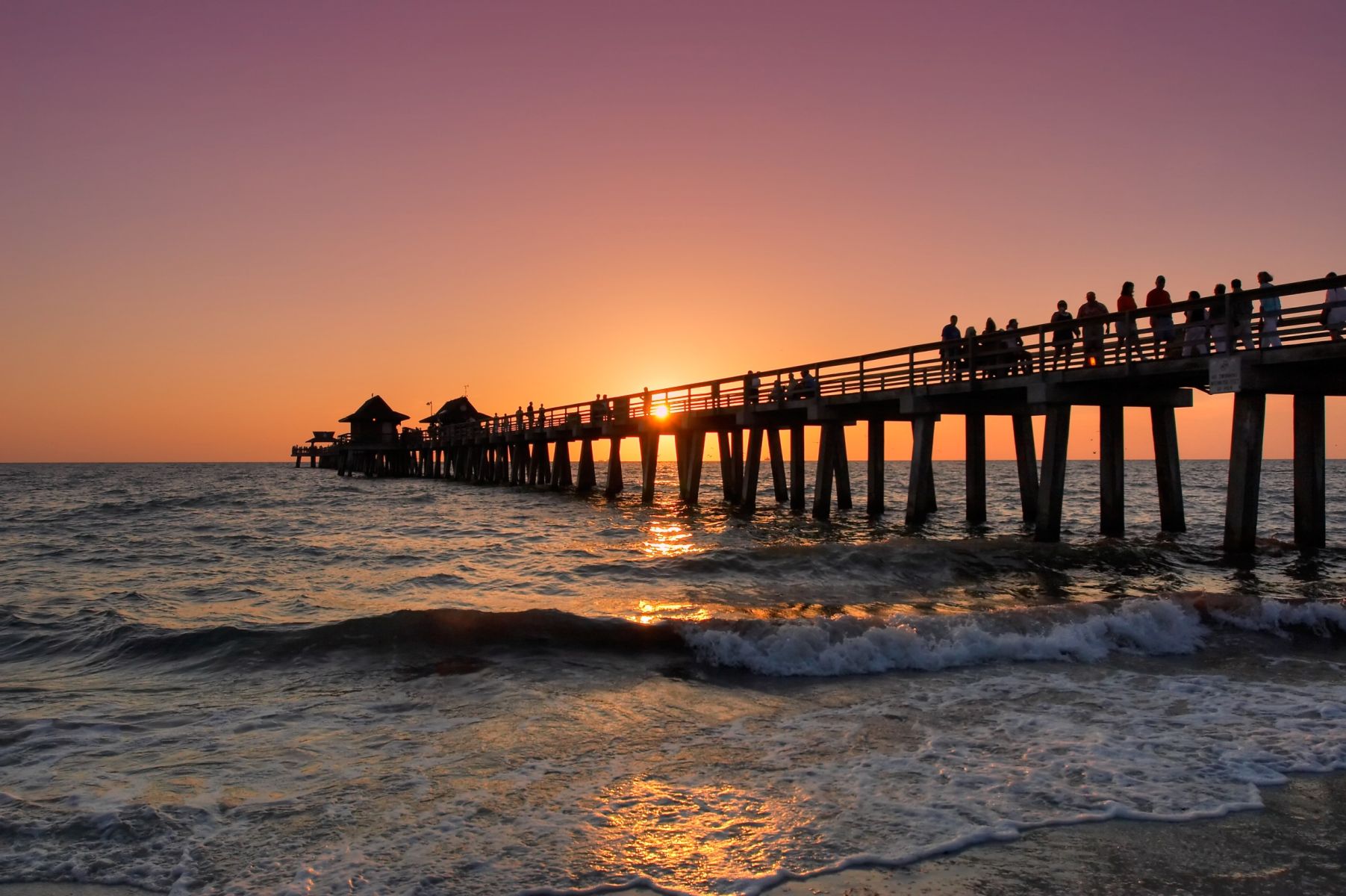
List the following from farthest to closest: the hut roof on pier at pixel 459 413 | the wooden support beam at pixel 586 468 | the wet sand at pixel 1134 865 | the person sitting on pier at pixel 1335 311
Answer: the hut roof on pier at pixel 459 413, the wooden support beam at pixel 586 468, the person sitting on pier at pixel 1335 311, the wet sand at pixel 1134 865

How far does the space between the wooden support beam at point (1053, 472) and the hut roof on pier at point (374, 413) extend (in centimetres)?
6528

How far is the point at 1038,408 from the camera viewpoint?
1566 centimetres

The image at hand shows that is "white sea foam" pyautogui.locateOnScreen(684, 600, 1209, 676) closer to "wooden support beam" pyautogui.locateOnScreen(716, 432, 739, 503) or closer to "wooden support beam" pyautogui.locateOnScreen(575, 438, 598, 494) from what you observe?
"wooden support beam" pyautogui.locateOnScreen(716, 432, 739, 503)

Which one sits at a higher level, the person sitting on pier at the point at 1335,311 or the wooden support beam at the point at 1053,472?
the person sitting on pier at the point at 1335,311

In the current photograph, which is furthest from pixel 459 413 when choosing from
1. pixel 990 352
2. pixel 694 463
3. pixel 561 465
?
pixel 990 352

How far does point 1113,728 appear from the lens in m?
5.81

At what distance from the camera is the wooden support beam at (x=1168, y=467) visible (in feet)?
54.9

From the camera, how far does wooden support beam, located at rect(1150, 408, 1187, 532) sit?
659 inches

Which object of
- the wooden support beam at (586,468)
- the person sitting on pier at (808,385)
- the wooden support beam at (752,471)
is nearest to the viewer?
the person sitting on pier at (808,385)

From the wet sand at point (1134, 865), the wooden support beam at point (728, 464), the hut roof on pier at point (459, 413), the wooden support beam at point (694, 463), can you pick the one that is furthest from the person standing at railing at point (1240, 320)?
the hut roof on pier at point (459, 413)

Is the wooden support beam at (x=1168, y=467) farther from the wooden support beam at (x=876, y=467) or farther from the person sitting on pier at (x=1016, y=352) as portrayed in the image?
the wooden support beam at (x=876, y=467)

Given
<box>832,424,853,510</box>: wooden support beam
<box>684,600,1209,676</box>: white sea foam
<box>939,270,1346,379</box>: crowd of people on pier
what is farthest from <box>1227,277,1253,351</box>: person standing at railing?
<box>832,424,853,510</box>: wooden support beam

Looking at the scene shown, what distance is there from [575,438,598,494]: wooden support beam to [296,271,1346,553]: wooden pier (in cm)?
343

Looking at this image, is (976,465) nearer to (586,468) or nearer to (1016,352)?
(1016,352)
